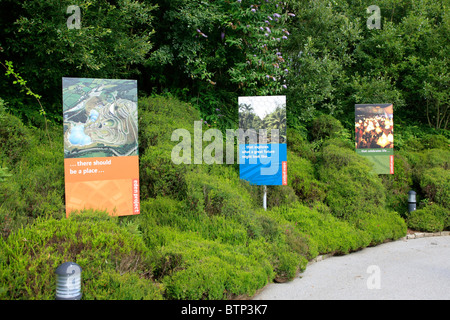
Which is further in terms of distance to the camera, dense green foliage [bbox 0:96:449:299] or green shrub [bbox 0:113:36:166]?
green shrub [bbox 0:113:36:166]

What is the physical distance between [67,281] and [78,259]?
28.0 inches

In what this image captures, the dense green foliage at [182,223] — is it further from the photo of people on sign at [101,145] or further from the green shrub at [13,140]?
the photo of people on sign at [101,145]

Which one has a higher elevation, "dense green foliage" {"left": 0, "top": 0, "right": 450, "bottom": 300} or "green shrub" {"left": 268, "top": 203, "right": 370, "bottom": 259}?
"dense green foliage" {"left": 0, "top": 0, "right": 450, "bottom": 300}

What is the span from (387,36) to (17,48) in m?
13.1

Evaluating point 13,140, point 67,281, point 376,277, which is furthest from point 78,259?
point 376,277

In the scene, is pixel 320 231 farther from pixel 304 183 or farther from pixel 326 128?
pixel 326 128

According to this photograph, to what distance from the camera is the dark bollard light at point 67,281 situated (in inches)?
160

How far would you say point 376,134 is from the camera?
11.1m

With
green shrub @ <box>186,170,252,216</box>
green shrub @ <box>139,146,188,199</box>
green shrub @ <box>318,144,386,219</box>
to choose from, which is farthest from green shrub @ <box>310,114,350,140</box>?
green shrub @ <box>139,146,188,199</box>

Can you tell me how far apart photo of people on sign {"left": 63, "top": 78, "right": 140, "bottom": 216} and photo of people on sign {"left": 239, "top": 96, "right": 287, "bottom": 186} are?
9.77 feet

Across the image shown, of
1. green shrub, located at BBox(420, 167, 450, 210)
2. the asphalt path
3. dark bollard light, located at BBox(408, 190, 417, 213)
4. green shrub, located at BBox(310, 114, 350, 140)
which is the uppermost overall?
green shrub, located at BBox(310, 114, 350, 140)

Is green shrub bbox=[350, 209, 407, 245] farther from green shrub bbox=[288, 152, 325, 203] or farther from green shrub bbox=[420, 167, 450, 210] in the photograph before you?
green shrub bbox=[420, 167, 450, 210]

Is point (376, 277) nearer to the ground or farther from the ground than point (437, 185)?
nearer to the ground

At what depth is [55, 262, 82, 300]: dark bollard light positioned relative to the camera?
13.3 feet
